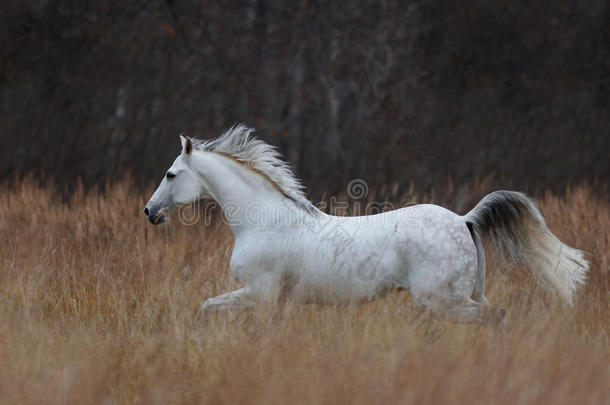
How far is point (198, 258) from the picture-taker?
6762mm

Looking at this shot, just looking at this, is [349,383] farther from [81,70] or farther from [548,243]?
[81,70]

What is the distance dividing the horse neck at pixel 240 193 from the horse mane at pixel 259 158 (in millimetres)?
39

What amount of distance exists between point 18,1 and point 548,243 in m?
12.2

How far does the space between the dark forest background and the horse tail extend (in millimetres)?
8040

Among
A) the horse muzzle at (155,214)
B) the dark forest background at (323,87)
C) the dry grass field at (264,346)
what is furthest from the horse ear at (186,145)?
the dark forest background at (323,87)

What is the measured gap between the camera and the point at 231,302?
478cm

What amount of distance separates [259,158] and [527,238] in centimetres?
177

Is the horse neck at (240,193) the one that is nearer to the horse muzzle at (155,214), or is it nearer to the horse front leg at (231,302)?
the horse muzzle at (155,214)

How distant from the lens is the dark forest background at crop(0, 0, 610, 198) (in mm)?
13445

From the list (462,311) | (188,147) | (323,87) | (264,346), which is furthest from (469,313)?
(323,87)

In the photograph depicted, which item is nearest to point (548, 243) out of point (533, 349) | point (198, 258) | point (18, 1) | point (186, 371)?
point (533, 349)

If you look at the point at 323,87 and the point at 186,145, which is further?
the point at 323,87

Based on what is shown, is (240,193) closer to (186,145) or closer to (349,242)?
(186,145)

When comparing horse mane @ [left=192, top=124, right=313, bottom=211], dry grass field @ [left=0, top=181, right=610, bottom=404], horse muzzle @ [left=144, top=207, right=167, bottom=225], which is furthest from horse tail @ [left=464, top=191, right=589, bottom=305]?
horse muzzle @ [left=144, top=207, right=167, bottom=225]
